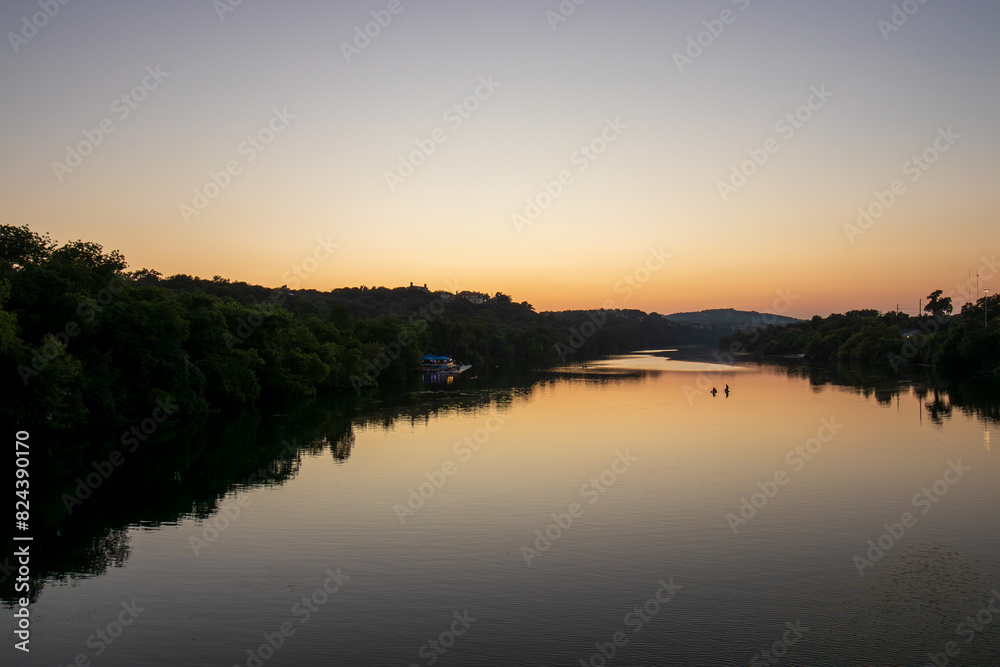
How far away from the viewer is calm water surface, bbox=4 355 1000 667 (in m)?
14.3

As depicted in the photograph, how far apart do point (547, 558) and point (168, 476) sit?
19.1 m

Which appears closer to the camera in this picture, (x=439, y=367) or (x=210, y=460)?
(x=210, y=460)

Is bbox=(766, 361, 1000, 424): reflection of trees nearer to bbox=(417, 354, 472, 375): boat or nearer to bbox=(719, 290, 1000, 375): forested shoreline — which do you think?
bbox=(719, 290, 1000, 375): forested shoreline

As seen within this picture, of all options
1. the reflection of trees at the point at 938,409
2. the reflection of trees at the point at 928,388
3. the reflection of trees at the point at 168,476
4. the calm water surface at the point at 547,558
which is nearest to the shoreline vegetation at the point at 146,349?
the reflection of trees at the point at 168,476

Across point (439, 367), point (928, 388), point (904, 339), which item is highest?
point (904, 339)

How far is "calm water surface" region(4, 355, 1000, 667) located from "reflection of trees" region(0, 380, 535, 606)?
0.23 metres

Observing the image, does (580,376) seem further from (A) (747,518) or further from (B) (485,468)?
(A) (747,518)

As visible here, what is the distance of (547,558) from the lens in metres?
19.4

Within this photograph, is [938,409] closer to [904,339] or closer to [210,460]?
[210,460]

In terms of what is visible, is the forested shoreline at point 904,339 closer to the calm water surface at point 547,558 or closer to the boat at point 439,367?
the boat at point 439,367

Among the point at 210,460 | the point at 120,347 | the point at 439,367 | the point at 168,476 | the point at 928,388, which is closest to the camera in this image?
the point at 168,476

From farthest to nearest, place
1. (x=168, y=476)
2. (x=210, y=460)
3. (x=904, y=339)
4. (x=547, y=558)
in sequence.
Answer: (x=904, y=339) → (x=210, y=460) → (x=168, y=476) → (x=547, y=558)

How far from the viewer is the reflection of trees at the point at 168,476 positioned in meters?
20.0

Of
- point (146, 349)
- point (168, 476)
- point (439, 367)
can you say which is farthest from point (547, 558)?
point (439, 367)
